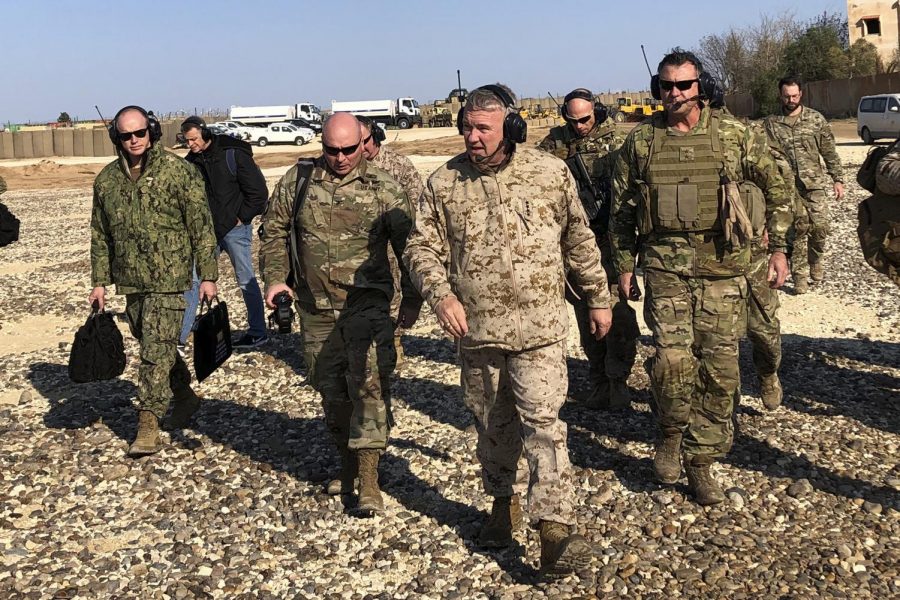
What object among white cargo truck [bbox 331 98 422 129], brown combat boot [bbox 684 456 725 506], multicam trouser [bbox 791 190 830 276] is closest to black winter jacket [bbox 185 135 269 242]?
brown combat boot [bbox 684 456 725 506]

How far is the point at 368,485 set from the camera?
5324mm

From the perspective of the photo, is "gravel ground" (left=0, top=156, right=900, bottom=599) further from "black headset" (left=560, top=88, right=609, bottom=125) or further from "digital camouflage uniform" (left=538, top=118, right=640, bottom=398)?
"black headset" (left=560, top=88, right=609, bottom=125)

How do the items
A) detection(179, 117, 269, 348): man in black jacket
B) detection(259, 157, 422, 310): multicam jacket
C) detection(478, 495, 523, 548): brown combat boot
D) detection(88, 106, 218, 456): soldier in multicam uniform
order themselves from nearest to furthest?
detection(478, 495, 523, 548): brown combat boot → detection(259, 157, 422, 310): multicam jacket → detection(88, 106, 218, 456): soldier in multicam uniform → detection(179, 117, 269, 348): man in black jacket

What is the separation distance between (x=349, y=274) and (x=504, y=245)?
123 centimetres

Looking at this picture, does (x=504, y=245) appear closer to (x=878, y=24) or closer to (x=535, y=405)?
(x=535, y=405)

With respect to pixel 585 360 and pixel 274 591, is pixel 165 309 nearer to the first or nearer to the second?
pixel 274 591

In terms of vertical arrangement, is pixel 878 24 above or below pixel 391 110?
above

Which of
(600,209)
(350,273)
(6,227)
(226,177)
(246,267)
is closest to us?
(350,273)

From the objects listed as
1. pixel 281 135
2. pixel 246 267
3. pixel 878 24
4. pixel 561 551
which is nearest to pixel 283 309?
pixel 561 551

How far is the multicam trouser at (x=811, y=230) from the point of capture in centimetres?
1000

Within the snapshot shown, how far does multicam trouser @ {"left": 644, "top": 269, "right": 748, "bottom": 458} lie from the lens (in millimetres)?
5156

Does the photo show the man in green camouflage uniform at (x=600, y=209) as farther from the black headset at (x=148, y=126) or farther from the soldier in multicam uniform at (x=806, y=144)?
the soldier in multicam uniform at (x=806, y=144)

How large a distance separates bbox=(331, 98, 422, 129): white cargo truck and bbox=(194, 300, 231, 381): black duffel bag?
56.4 m

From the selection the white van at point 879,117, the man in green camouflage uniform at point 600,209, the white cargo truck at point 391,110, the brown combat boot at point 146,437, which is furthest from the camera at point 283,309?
the white cargo truck at point 391,110
